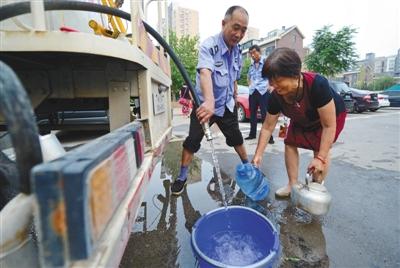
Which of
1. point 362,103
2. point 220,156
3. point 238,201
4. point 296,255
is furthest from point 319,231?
point 362,103

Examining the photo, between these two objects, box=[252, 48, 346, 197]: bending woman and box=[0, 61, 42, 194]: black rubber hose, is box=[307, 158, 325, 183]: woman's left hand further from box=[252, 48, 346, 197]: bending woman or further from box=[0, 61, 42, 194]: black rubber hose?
box=[0, 61, 42, 194]: black rubber hose

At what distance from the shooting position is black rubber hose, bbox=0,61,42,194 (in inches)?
23.8

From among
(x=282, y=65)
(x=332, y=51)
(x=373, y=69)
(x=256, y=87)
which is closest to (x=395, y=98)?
(x=332, y=51)

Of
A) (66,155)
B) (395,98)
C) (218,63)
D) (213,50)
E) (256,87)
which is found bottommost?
(395,98)

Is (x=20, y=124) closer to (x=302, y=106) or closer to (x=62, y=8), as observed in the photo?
(x=62, y=8)

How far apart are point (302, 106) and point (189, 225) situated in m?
1.23

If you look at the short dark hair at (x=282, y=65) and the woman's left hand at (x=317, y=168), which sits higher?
the short dark hair at (x=282, y=65)

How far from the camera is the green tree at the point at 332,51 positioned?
15.8 meters

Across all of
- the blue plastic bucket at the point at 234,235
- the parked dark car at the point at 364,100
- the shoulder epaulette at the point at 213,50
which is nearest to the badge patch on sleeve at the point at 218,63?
the shoulder epaulette at the point at 213,50

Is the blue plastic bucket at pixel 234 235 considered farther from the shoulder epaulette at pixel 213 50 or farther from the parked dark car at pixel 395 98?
the parked dark car at pixel 395 98

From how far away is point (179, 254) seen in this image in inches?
64.9

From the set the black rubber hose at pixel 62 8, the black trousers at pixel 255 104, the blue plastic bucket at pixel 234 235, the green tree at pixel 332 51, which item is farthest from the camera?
the green tree at pixel 332 51

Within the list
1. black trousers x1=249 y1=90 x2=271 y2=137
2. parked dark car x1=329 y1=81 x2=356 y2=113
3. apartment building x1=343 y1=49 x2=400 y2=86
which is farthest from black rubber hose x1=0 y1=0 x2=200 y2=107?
Answer: apartment building x1=343 y1=49 x2=400 y2=86

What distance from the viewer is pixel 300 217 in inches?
81.2
